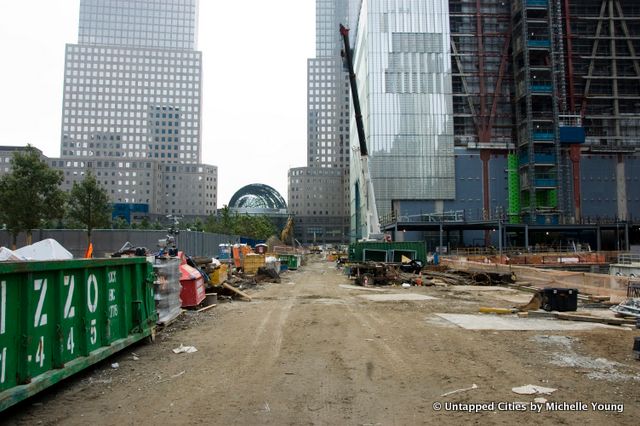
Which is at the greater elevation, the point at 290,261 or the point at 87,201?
the point at 87,201

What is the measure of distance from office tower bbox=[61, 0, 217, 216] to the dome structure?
35.5 feet

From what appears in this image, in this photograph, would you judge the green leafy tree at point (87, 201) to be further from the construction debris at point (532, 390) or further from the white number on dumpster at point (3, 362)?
the construction debris at point (532, 390)

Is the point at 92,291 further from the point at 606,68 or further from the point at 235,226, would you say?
the point at 606,68

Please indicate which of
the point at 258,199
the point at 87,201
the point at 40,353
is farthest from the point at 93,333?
the point at 258,199

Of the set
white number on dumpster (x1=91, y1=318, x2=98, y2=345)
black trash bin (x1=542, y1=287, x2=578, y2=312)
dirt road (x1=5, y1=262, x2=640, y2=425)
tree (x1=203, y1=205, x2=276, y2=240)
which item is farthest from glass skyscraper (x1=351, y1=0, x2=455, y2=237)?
white number on dumpster (x1=91, y1=318, x2=98, y2=345)

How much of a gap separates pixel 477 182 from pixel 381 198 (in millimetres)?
14398

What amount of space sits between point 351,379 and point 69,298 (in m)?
3.83

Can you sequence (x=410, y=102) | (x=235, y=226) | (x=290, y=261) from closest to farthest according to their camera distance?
1. (x=290, y=261)
2. (x=410, y=102)
3. (x=235, y=226)

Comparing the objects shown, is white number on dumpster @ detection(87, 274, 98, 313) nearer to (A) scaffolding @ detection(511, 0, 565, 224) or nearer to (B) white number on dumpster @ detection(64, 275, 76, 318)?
(B) white number on dumpster @ detection(64, 275, 76, 318)

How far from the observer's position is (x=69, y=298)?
5.98 meters

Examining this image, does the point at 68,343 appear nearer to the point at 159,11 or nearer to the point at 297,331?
the point at 297,331

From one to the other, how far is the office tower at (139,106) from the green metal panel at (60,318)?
527 ft

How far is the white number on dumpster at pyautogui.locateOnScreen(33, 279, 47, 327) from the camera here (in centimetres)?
525

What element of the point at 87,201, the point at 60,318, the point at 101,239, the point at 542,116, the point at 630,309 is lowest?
the point at 630,309
